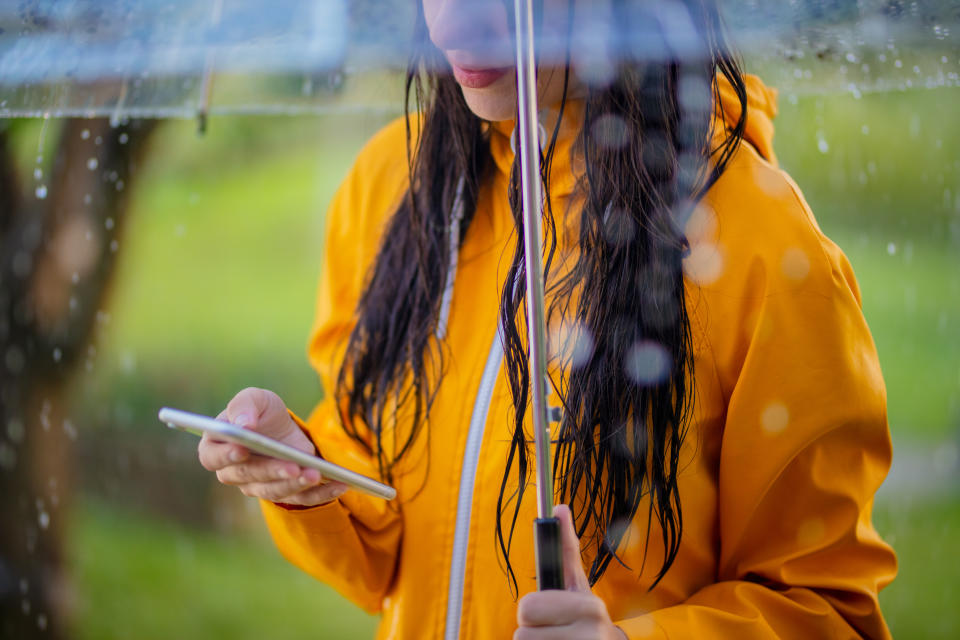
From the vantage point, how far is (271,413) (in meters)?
1.06

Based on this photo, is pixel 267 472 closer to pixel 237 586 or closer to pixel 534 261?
pixel 534 261

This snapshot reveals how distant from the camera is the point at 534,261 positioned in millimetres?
823

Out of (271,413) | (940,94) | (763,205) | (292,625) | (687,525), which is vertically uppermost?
(940,94)

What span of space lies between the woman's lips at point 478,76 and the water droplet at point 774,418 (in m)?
0.51

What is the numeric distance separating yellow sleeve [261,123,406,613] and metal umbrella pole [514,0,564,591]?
428 mm

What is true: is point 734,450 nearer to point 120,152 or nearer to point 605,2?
point 605,2

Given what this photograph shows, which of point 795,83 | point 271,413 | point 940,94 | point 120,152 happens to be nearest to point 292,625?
point 120,152

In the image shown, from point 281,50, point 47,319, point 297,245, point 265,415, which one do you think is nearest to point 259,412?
point 265,415

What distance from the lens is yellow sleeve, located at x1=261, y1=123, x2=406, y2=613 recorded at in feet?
3.89

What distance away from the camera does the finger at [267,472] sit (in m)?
0.90

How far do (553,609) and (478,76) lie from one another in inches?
24.5

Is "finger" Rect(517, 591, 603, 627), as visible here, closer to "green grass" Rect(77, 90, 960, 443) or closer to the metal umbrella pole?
the metal umbrella pole

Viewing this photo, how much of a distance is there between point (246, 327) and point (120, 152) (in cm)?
175

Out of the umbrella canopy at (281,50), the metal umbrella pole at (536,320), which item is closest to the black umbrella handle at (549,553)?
the metal umbrella pole at (536,320)
